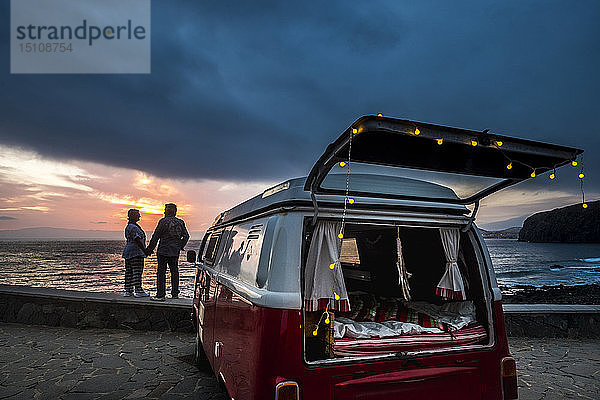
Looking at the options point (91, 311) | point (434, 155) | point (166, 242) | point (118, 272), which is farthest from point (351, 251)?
point (118, 272)

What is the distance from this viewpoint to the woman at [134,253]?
8.23m

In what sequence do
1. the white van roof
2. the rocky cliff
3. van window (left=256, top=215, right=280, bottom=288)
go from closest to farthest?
van window (left=256, top=215, right=280, bottom=288), the white van roof, the rocky cliff

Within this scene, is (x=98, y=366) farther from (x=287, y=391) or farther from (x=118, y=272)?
(x=118, y=272)

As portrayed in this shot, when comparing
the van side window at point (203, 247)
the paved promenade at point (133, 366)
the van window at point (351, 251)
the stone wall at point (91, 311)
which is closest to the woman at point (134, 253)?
the stone wall at point (91, 311)

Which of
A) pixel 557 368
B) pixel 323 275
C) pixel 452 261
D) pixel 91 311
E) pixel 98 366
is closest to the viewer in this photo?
pixel 323 275

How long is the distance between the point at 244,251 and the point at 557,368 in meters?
5.22

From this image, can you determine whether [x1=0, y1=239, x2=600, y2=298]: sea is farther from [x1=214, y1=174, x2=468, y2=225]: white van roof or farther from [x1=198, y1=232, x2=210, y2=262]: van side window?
[x1=214, y1=174, x2=468, y2=225]: white van roof

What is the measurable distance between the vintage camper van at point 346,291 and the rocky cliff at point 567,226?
272 feet

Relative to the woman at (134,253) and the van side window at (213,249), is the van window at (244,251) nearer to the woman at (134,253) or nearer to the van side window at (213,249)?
the van side window at (213,249)

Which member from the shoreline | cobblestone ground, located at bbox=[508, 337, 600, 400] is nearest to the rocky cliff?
the shoreline

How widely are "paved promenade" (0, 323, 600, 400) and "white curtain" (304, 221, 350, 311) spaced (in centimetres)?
256

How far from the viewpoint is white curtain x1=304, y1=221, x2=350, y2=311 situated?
2596 millimetres

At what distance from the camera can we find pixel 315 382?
2166 mm

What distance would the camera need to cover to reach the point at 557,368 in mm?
5426
